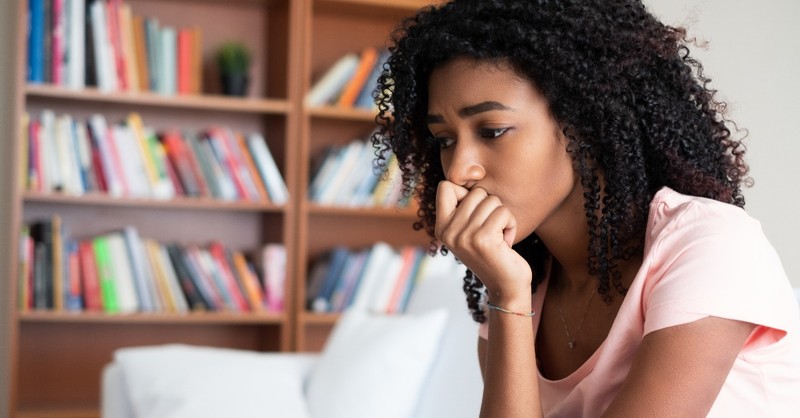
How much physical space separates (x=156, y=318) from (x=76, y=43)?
0.98 meters

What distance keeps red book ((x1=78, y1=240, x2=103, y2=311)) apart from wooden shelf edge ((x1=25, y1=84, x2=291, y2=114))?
521 mm

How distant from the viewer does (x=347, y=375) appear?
214cm

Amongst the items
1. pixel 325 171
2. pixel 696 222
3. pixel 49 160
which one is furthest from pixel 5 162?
pixel 696 222

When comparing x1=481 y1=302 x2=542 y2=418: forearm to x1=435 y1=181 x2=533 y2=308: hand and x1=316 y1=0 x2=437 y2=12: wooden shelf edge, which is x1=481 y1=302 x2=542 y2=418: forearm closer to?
x1=435 y1=181 x2=533 y2=308: hand

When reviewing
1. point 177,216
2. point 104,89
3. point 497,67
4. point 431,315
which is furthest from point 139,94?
point 497,67

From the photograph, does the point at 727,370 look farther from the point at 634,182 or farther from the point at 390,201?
the point at 390,201

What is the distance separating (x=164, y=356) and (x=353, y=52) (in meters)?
1.70

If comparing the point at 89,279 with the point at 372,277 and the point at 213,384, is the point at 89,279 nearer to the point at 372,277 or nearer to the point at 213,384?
the point at 372,277

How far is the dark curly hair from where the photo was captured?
1.17 metres

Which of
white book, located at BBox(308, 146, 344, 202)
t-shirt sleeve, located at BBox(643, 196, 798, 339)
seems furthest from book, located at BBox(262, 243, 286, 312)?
t-shirt sleeve, located at BBox(643, 196, 798, 339)

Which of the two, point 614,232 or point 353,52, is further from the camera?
point 353,52

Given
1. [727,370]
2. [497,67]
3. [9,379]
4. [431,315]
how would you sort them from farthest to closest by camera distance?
[9,379], [431,315], [497,67], [727,370]

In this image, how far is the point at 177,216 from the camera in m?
3.52

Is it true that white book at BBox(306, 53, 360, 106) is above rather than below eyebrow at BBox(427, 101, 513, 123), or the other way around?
above
